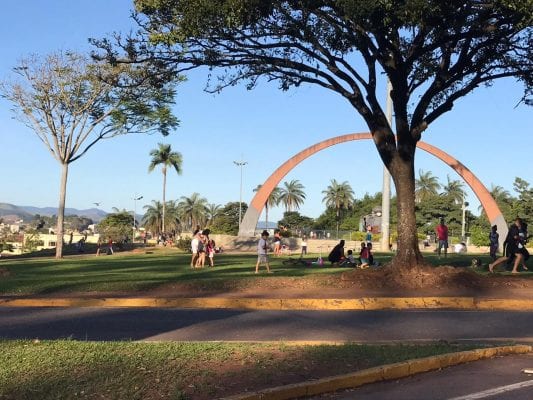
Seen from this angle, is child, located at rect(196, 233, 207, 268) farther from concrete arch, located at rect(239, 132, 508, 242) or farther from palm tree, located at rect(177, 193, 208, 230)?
palm tree, located at rect(177, 193, 208, 230)

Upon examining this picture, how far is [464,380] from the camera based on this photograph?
6.08 metres

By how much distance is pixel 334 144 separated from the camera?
50000 millimetres

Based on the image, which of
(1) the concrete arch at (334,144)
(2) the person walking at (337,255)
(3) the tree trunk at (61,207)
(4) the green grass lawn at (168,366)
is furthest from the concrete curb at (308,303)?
(1) the concrete arch at (334,144)

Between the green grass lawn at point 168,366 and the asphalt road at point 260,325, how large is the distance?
134 cm

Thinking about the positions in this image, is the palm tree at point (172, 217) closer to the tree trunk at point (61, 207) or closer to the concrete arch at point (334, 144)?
the concrete arch at point (334, 144)

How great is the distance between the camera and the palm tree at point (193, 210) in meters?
109

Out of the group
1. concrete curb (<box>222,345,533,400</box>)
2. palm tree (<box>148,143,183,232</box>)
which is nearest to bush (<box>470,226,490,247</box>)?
palm tree (<box>148,143,183,232</box>)

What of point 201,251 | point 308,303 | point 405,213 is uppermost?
point 405,213

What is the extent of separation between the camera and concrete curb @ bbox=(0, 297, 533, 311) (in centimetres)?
1195

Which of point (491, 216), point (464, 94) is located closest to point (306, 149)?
point (491, 216)

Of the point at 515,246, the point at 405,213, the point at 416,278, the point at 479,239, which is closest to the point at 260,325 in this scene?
the point at 416,278

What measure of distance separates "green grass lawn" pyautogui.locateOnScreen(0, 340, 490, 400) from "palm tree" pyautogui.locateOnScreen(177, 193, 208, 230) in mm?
101670

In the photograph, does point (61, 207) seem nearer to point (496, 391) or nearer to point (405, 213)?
point (405, 213)

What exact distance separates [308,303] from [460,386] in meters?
6.28
